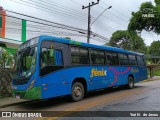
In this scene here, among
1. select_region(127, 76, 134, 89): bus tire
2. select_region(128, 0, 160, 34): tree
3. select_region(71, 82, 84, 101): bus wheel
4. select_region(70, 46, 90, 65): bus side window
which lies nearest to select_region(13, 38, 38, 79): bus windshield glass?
select_region(70, 46, 90, 65): bus side window

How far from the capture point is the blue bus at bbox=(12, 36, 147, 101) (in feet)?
34.0

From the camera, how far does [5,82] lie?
13656 millimetres

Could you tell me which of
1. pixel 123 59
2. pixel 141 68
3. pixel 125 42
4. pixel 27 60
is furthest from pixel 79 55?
pixel 125 42

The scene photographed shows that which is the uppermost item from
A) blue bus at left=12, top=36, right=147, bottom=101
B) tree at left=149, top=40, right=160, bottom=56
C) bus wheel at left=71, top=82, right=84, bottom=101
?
tree at left=149, top=40, right=160, bottom=56

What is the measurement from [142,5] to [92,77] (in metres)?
25.8

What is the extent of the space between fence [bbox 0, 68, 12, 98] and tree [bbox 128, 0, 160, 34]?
83.3ft

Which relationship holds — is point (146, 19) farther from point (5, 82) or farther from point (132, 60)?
point (5, 82)

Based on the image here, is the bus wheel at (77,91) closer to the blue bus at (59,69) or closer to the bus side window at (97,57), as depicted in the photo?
the blue bus at (59,69)

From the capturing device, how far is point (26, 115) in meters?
9.36

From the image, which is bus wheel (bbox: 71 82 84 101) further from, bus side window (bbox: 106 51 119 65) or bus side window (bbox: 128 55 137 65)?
bus side window (bbox: 128 55 137 65)

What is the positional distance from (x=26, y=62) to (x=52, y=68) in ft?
3.59

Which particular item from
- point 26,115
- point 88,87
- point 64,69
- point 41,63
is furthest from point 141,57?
point 26,115

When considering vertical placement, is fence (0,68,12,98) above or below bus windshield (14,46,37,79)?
below

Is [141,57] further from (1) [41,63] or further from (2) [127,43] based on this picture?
(2) [127,43]
